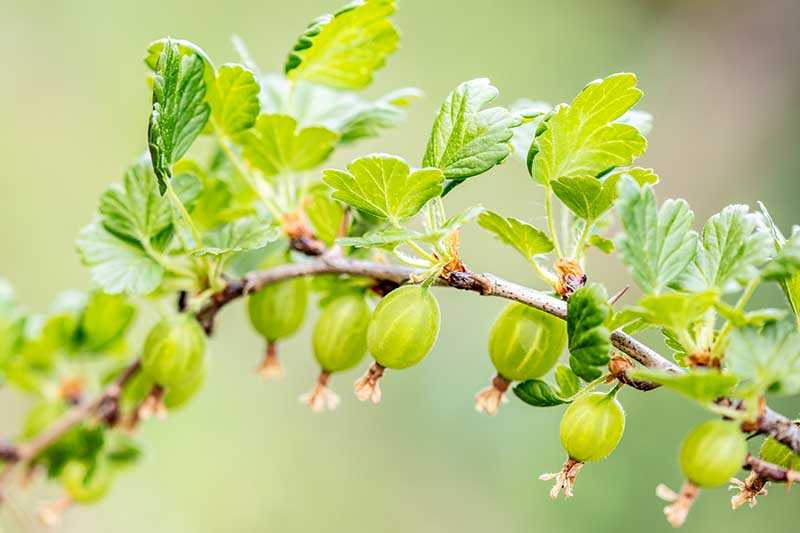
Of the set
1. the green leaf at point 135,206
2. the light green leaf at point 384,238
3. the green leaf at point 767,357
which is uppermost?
the green leaf at point 135,206

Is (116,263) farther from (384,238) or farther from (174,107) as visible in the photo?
(384,238)

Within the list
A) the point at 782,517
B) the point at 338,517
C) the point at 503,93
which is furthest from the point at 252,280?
the point at 503,93

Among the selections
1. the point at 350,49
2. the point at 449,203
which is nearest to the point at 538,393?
the point at 350,49

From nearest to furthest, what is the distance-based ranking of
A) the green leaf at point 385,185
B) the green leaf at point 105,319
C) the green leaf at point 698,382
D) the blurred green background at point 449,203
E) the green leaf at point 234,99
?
the green leaf at point 698,382 < the green leaf at point 385,185 < the green leaf at point 234,99 < the green leaf at point 105,319 < the blurred green background at point 449,203

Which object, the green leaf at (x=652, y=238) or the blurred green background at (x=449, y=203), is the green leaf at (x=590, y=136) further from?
→ the blurred green background at (x=449, y=203)

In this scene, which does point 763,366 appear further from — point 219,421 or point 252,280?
point 219,421

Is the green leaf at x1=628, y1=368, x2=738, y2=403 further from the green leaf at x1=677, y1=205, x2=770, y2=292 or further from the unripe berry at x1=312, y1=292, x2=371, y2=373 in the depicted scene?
the unripe berry at x1=312, y1=292, x2=371, y2=373

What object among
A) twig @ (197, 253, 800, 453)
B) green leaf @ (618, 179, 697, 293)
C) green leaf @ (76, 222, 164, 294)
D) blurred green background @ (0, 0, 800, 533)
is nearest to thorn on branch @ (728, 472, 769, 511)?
twig @ (197, 253, 800, 453)

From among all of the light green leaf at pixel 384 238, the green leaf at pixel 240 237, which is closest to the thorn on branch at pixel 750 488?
the light green leaf at pixel 384 238
